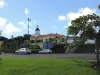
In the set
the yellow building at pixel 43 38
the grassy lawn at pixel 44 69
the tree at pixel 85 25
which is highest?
the yellow building at pixel 43 38

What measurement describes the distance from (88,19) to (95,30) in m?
1.10

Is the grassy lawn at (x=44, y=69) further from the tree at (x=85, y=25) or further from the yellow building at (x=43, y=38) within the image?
the yellow building at (x=43, y=38)

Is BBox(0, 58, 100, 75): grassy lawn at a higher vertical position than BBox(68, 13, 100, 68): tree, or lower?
lower

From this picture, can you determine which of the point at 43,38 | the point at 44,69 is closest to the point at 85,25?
the point at 44,69

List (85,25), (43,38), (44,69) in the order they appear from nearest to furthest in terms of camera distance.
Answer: (44,69), (85,25), (43,38)

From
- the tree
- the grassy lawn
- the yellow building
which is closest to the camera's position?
the grassy lawn

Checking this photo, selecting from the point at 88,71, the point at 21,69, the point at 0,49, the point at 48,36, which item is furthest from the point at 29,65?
the point at 48,36

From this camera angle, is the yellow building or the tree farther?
the yellow building

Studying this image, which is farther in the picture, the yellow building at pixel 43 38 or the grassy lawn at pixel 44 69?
the yellow building at pixel 43 38

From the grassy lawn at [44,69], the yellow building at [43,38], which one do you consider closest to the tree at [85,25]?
the grassy lawn at [44,69]

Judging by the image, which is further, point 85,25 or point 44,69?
point 85,25

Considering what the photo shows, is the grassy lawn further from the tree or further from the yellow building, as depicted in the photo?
the yellow building

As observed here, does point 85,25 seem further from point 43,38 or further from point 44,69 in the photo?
point 43,38

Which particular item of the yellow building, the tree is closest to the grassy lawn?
the tree
